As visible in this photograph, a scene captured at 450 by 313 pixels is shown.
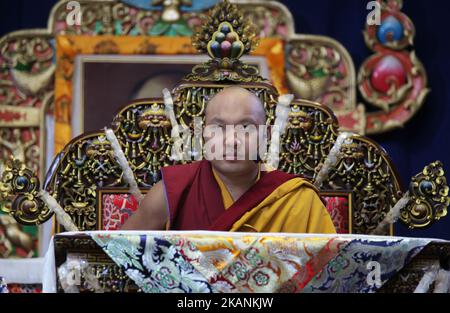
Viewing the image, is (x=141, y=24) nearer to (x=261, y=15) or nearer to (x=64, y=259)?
(x=261, y=15)

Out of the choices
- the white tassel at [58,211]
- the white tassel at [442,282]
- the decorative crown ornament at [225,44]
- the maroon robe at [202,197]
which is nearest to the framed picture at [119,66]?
the decorative crown ornament at [225,44]

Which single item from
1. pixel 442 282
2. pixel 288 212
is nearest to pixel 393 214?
pixel 288 212

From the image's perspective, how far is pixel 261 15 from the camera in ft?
15.0

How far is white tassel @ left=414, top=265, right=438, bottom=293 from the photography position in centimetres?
217

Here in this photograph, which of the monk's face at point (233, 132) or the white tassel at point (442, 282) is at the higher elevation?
the monk's face at point (233, 132)

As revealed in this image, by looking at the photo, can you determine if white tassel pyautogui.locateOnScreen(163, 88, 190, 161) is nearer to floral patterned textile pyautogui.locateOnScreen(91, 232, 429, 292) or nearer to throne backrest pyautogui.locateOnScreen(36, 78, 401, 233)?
throne backrest pyautogui.locateOnScreen(36, 78, 401, 233)

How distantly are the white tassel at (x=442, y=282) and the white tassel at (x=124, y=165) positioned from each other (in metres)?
1.24

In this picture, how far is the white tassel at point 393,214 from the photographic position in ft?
10.5

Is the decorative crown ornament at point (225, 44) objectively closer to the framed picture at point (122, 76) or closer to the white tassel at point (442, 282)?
the framed picture at point (122, 76)

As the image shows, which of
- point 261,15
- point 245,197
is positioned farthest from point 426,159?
point 245,197

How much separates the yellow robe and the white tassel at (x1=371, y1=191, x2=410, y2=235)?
0.44 m

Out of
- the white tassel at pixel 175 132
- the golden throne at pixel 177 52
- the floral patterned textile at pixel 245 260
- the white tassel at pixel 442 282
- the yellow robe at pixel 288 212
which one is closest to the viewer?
the floral patterned textile at pixel 245 260

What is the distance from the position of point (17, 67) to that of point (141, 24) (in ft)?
1.97

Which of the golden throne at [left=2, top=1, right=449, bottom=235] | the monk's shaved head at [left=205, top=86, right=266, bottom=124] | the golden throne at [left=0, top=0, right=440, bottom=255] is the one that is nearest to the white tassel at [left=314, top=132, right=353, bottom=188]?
the golden throne at [left=2, top=1, right=449, bottom=235]
